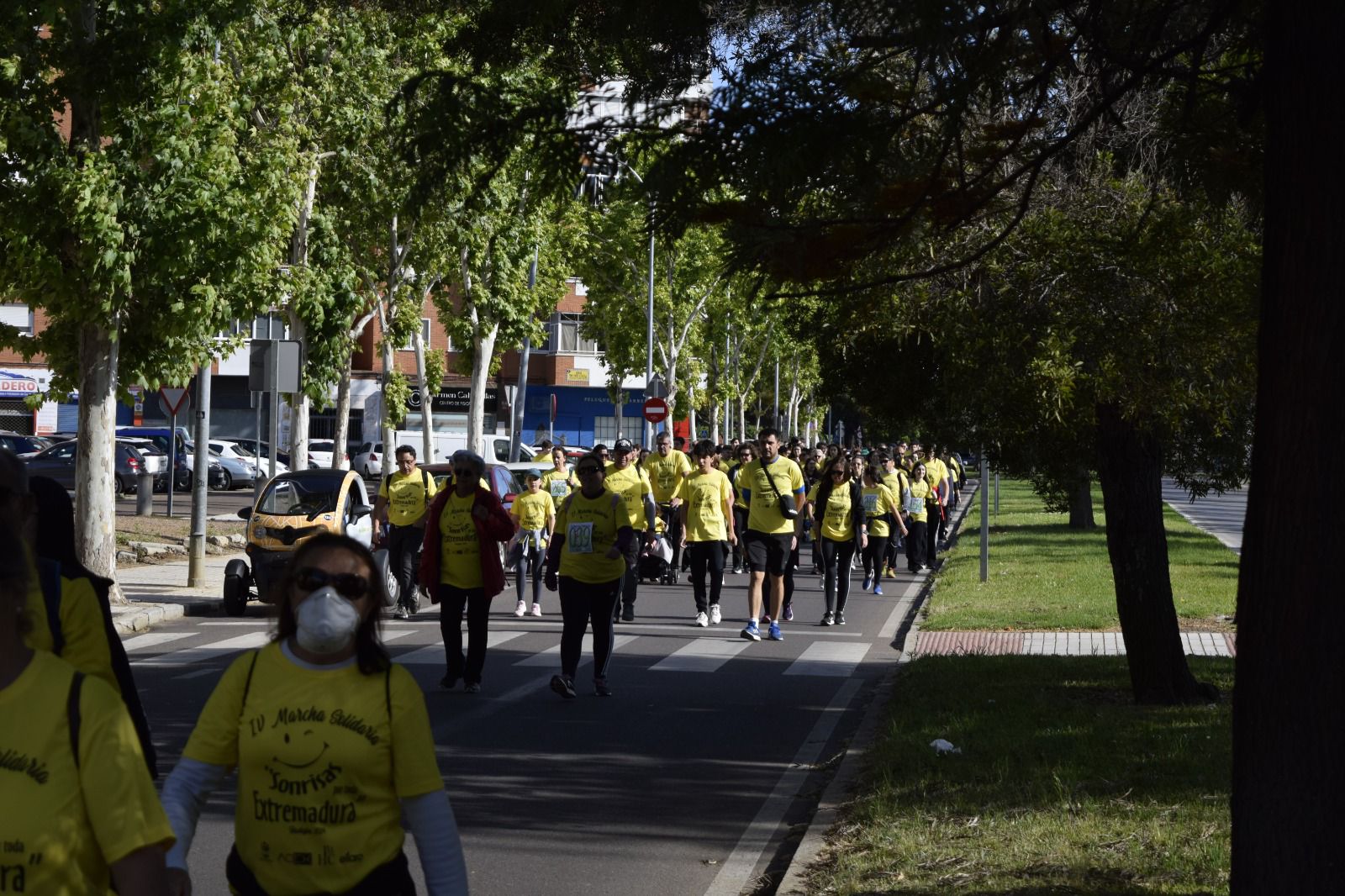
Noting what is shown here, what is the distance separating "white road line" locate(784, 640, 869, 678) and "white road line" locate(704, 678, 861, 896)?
1.77 meters

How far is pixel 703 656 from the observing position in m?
14.8

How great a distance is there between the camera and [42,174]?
17.0 m

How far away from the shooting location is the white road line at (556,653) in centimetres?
1410

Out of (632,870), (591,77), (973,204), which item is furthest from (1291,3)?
(632,870)

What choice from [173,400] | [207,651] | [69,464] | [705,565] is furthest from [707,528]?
[69,464]

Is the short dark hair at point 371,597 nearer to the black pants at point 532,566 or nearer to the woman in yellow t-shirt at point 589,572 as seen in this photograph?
the woman in yellow t-shirt at point 589,572

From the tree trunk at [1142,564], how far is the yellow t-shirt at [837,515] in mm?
6746

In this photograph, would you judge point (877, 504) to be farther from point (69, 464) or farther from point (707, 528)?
point (69, 464)

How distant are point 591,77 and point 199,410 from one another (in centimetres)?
1638

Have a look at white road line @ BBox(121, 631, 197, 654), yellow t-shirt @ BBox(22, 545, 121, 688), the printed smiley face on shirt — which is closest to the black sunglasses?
the printed smiley face on shirt

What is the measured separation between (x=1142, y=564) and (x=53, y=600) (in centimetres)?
831

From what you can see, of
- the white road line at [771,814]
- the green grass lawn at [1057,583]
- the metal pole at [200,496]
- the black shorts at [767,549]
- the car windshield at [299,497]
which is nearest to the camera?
the white road line at [771,814]

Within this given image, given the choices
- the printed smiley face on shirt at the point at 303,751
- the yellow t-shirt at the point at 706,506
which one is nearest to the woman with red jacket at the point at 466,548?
the yellow t-shirt at the point at 706,506

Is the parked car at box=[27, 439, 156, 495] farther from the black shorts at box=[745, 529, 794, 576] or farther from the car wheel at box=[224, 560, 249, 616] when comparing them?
the black shorts at box=[745, 529, 794, 576]
